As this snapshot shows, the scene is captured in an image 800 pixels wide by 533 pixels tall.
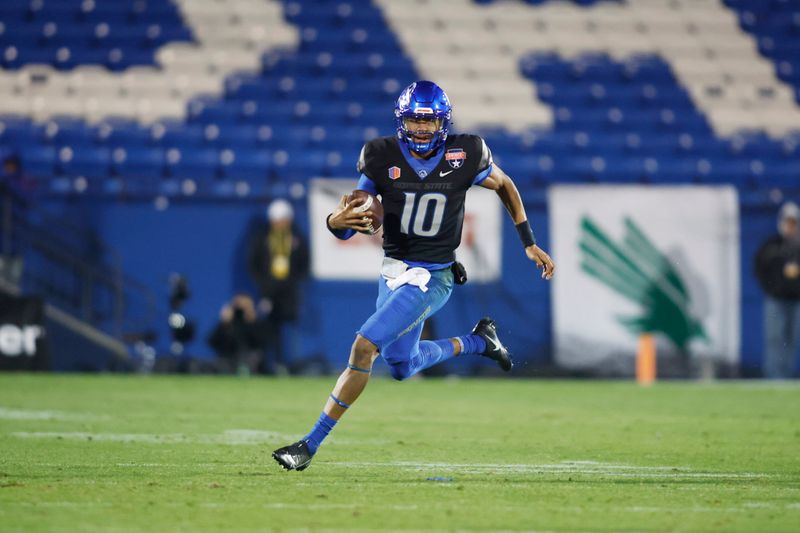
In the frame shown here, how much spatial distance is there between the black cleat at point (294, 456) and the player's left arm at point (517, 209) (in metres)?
1.62

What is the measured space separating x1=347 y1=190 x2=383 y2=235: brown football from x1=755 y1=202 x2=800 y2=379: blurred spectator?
384 inches

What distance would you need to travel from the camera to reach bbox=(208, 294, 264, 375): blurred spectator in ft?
50.3

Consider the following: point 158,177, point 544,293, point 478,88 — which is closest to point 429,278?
point 544,293

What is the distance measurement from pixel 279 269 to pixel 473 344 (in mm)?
7743

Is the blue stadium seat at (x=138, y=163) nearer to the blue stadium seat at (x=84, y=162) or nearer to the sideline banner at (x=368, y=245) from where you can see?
the blue stadium seat at (x=84, y=162)

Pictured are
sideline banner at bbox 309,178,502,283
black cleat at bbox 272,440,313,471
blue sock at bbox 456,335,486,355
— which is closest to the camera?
black cleat at bbox 272,440,313,471

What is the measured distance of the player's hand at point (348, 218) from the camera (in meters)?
6.67

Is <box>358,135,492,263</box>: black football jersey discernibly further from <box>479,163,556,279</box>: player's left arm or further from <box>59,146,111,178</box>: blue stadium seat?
<box>59,146,111,178</box>: blue stadium seat

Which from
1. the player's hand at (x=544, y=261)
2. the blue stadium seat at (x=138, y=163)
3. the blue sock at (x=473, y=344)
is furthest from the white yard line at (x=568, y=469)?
the blue stadium seat at (x=138, y=163)

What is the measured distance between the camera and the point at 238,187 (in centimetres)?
1592

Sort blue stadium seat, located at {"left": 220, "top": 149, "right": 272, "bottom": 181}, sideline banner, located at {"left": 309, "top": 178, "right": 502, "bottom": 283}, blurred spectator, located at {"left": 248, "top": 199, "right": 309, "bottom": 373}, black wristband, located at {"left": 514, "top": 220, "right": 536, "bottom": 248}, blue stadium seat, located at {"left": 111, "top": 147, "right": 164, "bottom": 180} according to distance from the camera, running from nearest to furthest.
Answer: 1. black wristband, located at {"left": 514, "top": 220, "right": 536, "bottom": 248}
2. blurred spectator, located at {"left": 248, "top": 199, "right": 309, "bottom": 373}
3. sideline banner, located at {"left": 309, "top": 178, "right": 502, "bottom": 283}
4. blue stadium seat, located at {"left": 111, "top": 147, "right": 164, "bottom": 180}
5. blue stadium seat, located at {"left": 220, "top": 149, "right": 272, "bottom": 181}

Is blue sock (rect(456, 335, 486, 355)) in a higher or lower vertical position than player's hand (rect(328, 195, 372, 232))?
lower

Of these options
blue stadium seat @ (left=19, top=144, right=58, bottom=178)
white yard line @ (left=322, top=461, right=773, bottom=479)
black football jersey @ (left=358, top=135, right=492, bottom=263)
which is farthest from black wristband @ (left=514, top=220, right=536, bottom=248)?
blue stadium seat @ (left=19, top=144, right=58, bottom=178)

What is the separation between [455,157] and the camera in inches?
281
